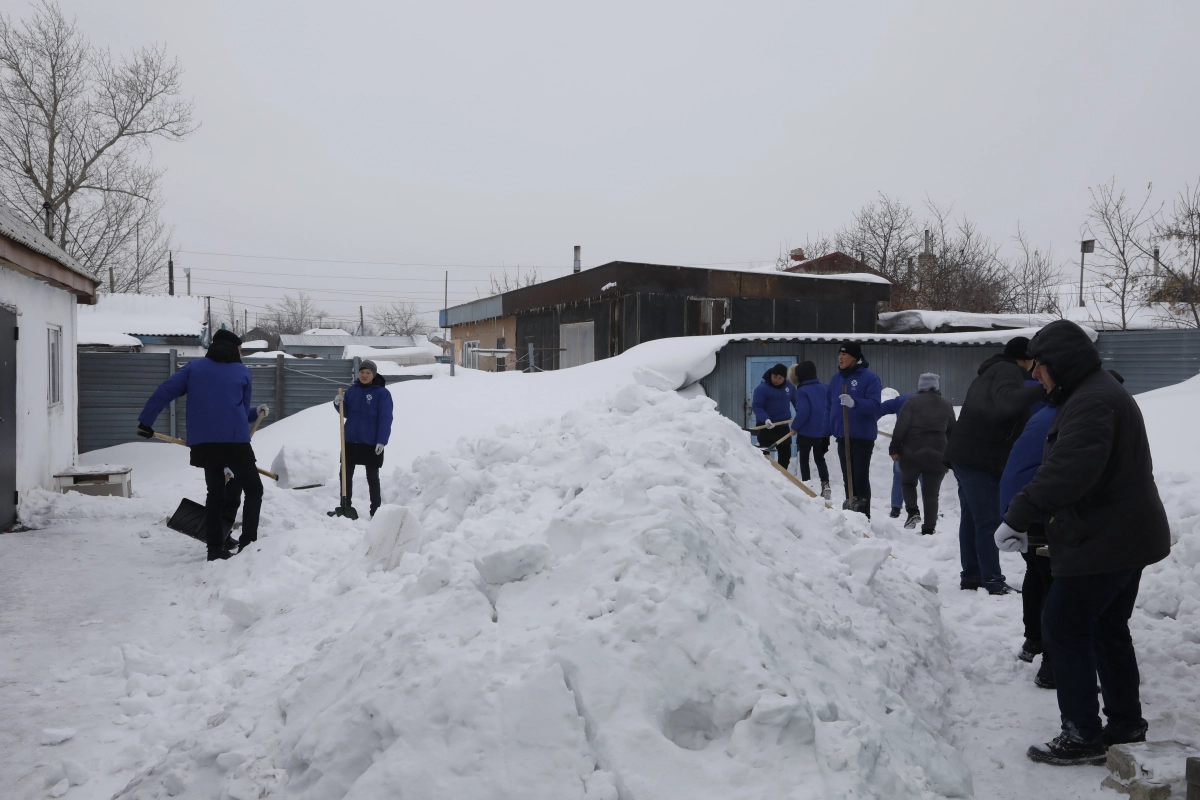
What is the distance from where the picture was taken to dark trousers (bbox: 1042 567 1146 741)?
303cm

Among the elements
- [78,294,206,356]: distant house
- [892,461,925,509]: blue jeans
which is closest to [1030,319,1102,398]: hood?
[892,461,925,509]: blue jeans

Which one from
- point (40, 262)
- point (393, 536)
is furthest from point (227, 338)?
point (40, 262)

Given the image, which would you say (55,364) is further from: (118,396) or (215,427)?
(215,427)

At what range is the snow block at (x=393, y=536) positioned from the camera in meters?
4.55

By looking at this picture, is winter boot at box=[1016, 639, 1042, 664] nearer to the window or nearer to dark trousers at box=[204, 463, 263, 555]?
dark trousers at box=[204, 463, 263, 555]

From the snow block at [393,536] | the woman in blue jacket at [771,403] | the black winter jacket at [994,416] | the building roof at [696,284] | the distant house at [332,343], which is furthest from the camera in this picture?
the distant house at [332,343]

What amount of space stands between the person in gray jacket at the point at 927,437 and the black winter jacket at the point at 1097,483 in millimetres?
4231

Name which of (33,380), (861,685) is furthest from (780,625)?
(33,380)

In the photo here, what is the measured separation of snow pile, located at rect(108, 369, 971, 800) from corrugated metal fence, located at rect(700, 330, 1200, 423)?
9.01 m

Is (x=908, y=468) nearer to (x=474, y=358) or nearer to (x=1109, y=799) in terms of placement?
(x=1109, y=799)

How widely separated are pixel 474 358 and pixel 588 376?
14861 mm

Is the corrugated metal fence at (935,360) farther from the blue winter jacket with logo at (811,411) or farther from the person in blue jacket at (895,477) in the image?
the person in blue jacket at (895,477)

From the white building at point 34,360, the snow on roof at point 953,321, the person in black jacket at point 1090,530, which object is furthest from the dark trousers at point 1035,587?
the snow on roof at point 953,321

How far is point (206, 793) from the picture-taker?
2.62m
